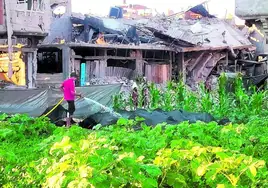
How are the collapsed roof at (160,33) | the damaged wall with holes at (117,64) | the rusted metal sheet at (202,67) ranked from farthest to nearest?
the rusted metal sheet at (202,67) → the collapsed roof at (160,33) → the damaged wall with holes at (117,64)

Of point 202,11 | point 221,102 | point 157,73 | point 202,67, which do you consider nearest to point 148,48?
point 157,73

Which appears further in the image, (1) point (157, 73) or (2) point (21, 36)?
(1) point (157, 73)

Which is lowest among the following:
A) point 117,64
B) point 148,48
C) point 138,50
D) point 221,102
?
point 117,64

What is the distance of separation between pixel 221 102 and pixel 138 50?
14.1m

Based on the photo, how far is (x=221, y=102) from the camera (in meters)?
12.5

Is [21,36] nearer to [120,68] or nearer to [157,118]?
[120,68]

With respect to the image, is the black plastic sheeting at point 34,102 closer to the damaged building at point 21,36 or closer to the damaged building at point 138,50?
the damaged building at point 21,36

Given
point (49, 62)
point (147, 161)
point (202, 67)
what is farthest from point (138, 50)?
point (147, 161)

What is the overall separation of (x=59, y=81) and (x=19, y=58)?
2183 mm

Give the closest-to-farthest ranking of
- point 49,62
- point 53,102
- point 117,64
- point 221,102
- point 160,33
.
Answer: point 221,102
point 53,102
point 49,62
point 117,64
point 160,33

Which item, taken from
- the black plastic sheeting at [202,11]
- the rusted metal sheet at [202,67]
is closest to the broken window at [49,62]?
the rusted metal sheet at [202,67]

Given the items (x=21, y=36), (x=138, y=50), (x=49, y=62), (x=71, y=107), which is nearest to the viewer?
(x=71, y=107)

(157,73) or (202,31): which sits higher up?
(202,31)

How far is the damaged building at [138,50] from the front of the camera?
23141 millimetres
